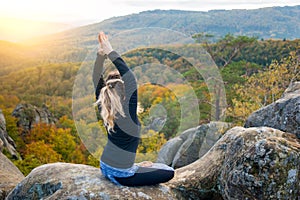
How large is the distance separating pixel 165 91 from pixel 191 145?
6.22m

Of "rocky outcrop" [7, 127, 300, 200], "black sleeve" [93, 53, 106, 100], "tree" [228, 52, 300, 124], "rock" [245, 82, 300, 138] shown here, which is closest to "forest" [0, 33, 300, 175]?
"tree" [228, 52, 300, 124]

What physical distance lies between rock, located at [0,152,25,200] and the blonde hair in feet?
12.8

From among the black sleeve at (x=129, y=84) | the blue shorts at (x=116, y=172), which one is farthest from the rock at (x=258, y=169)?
the black sleeve at (x=129, y=84)

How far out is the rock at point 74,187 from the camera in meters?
5.52

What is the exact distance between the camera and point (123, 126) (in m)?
5.37

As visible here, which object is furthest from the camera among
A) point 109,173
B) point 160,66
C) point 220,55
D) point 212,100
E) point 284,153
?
point 220,55

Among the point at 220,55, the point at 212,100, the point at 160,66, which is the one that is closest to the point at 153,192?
the point at 160,66

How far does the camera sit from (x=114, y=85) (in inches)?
204

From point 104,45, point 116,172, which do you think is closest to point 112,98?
point 104,45

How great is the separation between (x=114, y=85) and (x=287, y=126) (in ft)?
11.4

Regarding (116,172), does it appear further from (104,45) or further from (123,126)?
(104,45)

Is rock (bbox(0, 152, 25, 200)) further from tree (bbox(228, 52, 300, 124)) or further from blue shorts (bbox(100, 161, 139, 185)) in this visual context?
tree (bbox(228, 52, 300, 124))

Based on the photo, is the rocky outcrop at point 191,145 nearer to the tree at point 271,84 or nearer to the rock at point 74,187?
the tree at point 271,84

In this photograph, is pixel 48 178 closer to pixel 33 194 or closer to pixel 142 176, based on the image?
pixel 33 194
